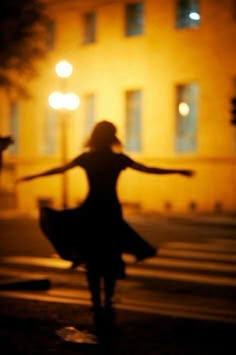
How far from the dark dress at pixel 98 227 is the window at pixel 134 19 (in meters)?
25.0

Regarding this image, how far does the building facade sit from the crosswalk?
12.9 metres

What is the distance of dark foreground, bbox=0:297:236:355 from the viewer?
6.86 m

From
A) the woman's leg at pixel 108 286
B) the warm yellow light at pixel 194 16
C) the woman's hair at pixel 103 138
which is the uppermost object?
the warm yellow light at pixel 194 16

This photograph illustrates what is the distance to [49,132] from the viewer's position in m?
36.4

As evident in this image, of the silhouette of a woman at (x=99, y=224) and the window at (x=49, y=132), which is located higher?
the window at (x=49, y=132)

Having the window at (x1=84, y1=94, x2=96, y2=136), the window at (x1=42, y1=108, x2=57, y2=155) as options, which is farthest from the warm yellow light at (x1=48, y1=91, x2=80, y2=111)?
the window at (x1=42, y1=108, x2=57, y2=155)

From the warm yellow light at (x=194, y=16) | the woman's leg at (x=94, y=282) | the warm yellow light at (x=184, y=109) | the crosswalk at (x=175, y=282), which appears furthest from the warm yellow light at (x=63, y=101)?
the woman's leg at (x=94, y=282)

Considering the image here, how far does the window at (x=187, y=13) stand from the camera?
102 ft

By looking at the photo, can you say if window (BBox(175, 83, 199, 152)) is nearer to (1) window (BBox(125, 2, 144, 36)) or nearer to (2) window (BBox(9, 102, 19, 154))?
(1) window (BBox(125, 2, 144, 36))

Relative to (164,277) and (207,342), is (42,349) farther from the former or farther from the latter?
(164,277)

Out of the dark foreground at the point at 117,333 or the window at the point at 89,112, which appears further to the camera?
the window at the point at 89,112

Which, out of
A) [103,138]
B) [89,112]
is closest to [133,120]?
[89,112]

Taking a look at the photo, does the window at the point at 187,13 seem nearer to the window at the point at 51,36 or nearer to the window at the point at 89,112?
the window at the point at 89,112

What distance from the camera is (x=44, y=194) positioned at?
36125mm
